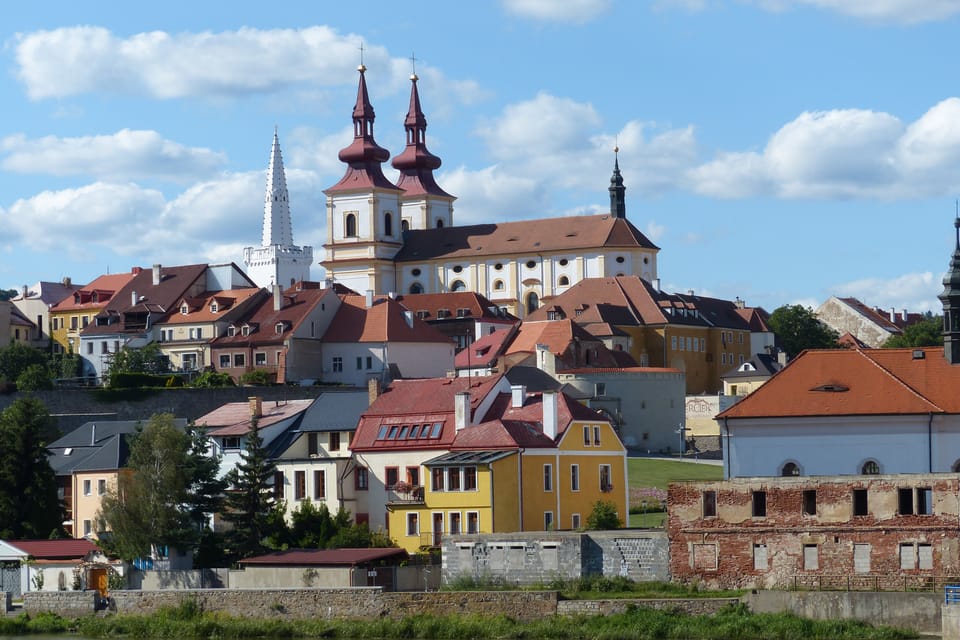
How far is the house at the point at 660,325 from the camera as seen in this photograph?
394 feet

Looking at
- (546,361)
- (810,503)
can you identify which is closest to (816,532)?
(810,503)

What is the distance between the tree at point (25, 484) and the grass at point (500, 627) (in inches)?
429

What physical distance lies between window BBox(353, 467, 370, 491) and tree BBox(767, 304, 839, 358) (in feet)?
264

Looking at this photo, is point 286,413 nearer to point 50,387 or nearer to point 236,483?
point 236,483

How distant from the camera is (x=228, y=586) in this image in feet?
184

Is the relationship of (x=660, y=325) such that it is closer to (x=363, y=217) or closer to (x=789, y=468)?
(x=363, y=217)

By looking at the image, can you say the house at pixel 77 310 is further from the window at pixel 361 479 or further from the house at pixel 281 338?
the window at pixel 361 479

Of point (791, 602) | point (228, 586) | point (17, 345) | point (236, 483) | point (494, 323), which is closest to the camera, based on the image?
point (791, 602)

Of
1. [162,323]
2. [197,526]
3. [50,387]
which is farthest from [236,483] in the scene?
[162,323]

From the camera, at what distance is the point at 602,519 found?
5622 centimetres

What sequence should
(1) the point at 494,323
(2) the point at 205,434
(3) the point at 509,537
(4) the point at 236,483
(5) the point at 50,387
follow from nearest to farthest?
(3) the point at 509,537, (4) the point at 236,483, (2) the point at 205,434, (5) the point at 50,387, (1) the point at 494,323

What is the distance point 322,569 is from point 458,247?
94.7 meters

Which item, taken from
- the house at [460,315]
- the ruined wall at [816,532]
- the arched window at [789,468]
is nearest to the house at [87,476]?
the arched window at [789,468]

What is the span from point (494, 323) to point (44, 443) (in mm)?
58922
